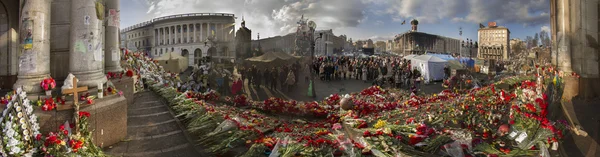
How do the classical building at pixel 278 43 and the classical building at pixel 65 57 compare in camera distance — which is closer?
the classical building at pixel 65 57

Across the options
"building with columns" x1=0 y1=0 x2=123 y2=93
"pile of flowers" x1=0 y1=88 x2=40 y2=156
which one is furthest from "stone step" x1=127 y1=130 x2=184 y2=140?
"pile of flowers" x1=0 y1=88 x2=40 y2=156

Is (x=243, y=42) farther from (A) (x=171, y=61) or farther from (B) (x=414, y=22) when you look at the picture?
(A) (x=171, y=61)

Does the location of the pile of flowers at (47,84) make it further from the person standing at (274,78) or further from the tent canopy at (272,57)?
the tent canopy at (272,57)

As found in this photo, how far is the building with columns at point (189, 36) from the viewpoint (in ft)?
59.4

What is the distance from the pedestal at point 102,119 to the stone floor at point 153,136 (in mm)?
192

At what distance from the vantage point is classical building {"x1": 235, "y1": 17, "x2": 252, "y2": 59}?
46.8 ft

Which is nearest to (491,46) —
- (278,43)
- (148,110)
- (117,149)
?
(278,43)

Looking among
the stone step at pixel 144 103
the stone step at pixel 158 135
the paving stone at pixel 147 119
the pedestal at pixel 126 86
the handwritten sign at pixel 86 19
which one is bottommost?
the stone step at pixel 158 135

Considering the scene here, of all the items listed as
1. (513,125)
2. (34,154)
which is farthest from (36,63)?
(513,125)

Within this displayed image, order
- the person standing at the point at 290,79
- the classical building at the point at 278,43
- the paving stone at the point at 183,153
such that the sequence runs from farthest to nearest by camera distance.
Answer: the classical building at the point at 278,43 → the person standing at the point at 290,79 → the paving stone at the point at 183,153

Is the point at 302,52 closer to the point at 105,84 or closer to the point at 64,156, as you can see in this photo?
the point at 105,84

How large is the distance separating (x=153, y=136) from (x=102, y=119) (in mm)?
933

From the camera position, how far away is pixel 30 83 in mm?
4789

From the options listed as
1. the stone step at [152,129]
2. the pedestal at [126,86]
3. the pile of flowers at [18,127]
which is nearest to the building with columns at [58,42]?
the pile of flowers at [18,127]
